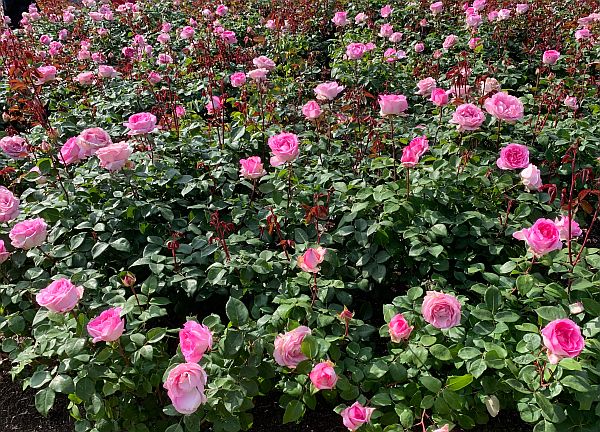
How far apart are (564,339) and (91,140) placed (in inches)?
74.7

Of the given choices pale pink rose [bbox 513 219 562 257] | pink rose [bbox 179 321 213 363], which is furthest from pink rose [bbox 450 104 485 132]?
pink rose [bbox 179 321 213 363]

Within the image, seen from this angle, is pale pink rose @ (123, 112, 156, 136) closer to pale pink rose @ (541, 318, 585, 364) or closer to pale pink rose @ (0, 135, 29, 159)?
pale pink rose @ (0, 135, 29, 159)

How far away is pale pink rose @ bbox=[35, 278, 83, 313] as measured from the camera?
5.57 feet

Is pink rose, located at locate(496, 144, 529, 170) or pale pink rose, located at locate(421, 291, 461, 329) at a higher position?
pink rose, located at locate(496, 144, 529, 170)

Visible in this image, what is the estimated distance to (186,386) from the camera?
147cm

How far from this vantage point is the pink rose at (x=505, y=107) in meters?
2.26

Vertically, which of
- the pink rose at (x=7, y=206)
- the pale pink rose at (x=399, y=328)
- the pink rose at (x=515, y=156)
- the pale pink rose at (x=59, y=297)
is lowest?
the pale pink rose at (x=399, y=328)

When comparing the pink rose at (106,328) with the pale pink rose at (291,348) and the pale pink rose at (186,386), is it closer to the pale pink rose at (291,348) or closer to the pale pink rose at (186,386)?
the pale pink rose at (186,386)

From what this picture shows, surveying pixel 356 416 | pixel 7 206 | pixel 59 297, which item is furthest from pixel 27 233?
pixel 356 416

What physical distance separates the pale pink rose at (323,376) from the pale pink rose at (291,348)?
0.08m

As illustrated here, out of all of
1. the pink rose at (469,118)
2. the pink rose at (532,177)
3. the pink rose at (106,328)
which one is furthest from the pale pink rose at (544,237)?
the pink rose at (106,328)

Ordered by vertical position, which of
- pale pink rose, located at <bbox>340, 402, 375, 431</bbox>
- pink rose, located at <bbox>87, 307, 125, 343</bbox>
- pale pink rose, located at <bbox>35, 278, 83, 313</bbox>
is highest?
pale pink rose, located at <bbox>35, 278, 83, 313</bbox>

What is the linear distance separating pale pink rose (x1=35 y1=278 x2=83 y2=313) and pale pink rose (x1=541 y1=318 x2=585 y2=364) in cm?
142

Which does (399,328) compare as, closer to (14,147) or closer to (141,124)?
(141,124)
